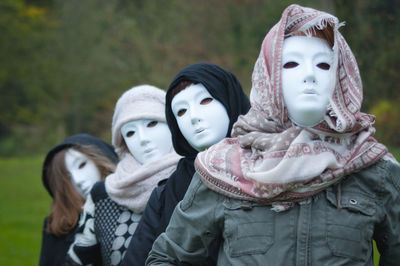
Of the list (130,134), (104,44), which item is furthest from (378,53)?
(104,44)

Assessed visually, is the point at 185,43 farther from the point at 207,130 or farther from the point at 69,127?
the point at 69,127

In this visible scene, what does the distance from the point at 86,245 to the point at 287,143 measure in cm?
211

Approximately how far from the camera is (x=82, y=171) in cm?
431

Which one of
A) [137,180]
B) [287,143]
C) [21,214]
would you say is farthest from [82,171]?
[21,214]

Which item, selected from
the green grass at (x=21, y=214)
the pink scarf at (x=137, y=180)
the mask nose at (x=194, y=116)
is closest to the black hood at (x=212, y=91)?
the mask nose at (x=194, y=116)

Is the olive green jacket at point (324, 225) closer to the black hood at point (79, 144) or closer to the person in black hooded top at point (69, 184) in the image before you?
the person in black hooded top at point (69, 184)

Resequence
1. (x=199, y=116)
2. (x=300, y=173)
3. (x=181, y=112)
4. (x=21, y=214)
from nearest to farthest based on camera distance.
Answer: (x=300, y=173)
(x=199, y=116)
(x=181, y=112)
(x=21, y=214)

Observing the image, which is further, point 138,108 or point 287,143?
point 138,108

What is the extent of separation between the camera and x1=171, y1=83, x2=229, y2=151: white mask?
280 centimetres

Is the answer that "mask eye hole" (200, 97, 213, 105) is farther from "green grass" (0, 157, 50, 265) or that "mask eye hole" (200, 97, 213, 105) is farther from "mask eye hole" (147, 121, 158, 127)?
"green grass" (0, 157, 50, 265)

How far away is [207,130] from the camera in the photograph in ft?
9.18

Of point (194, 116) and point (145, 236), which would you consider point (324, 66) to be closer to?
point (194, 116)

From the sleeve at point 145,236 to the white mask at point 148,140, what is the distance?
0.59 m

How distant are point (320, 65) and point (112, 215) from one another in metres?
1.99
